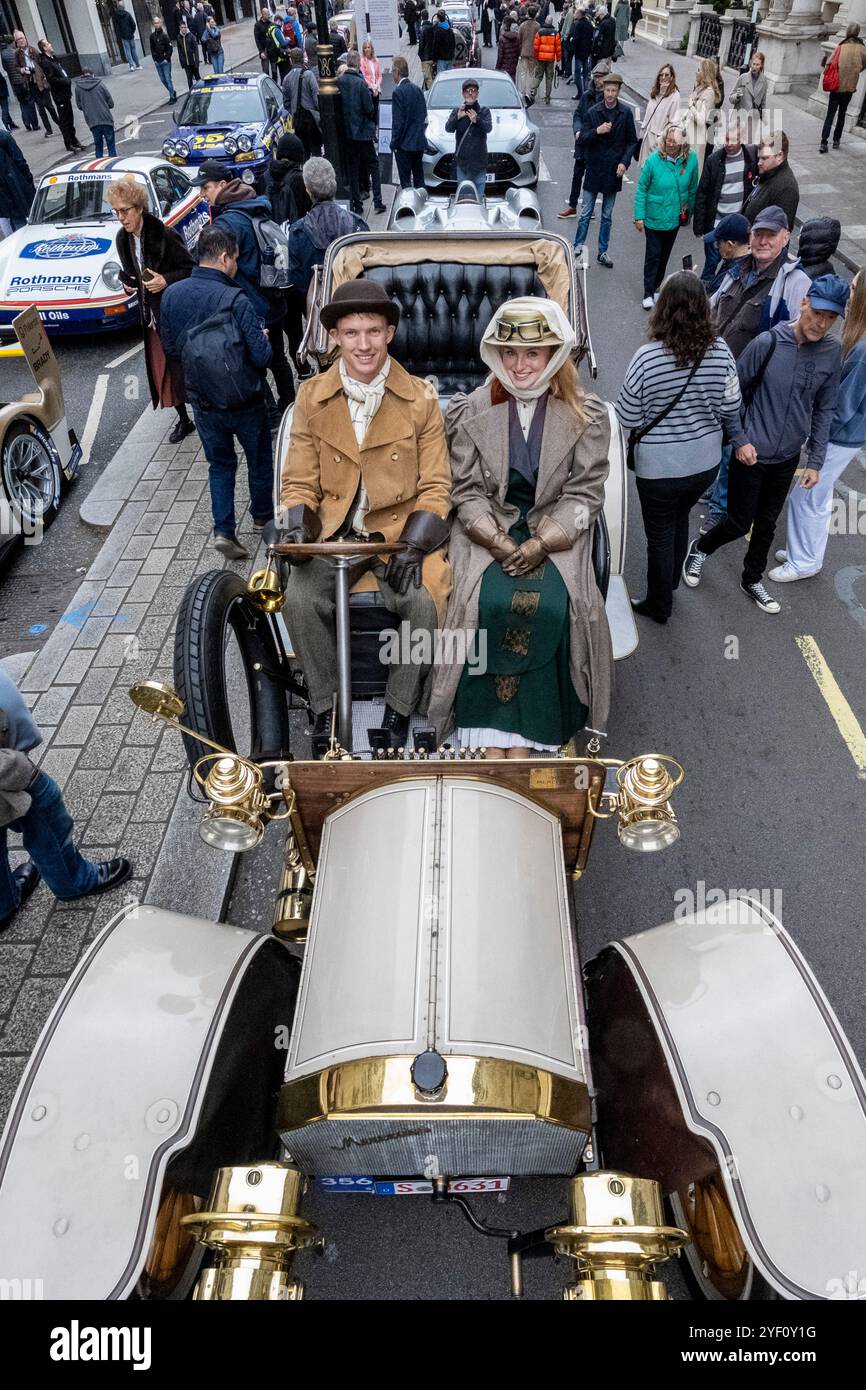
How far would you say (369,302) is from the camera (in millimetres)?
3146

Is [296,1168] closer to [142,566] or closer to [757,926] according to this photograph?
[757,926]

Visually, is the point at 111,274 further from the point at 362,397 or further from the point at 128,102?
the point at 128,102

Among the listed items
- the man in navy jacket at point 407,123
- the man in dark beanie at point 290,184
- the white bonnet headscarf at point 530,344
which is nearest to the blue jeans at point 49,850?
the white bonnet headscarf at point 530,344

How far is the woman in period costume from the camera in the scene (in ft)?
10.8

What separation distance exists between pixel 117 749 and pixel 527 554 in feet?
8.17

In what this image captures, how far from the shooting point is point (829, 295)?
3.88 m

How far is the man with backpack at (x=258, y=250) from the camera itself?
5.90 metres

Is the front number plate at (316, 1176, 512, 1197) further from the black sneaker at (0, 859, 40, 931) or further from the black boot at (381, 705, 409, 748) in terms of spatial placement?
the black sneaker at (0, 859, 40, 931)

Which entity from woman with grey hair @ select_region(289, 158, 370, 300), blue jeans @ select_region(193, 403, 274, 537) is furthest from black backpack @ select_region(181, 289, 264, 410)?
woman with grey hair @ select_region(289, 158, 370, 300)

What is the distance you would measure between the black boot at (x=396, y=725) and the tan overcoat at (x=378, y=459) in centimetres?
51

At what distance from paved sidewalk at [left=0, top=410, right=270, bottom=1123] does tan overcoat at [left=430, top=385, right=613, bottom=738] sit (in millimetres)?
1504

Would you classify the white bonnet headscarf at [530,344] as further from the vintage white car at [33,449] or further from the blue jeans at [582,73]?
the blue jeans at [582,73]
